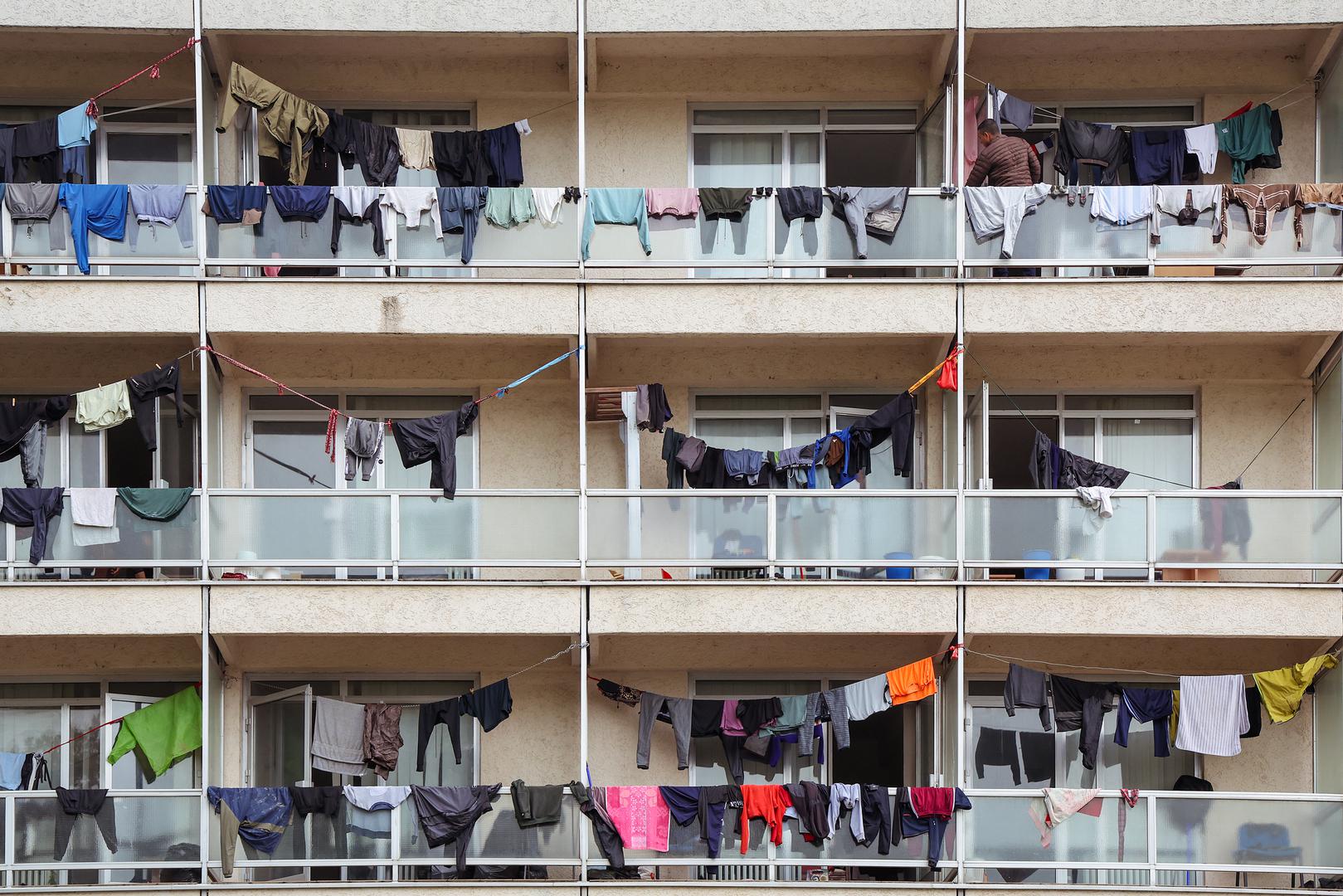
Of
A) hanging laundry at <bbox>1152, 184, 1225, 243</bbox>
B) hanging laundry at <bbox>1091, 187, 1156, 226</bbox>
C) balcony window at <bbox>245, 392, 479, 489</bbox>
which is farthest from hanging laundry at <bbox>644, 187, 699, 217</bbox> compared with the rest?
hanging laundry at <bbox>1152, 184, 1225, 243</bbox>

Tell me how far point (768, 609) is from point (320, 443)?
5315mm

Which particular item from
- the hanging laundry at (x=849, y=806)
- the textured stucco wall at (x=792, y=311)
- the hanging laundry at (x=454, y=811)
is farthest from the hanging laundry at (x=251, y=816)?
the textured stucco wall at (x=792, y=311)

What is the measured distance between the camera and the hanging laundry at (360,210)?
659 inches

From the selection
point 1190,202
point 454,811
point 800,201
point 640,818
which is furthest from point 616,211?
point 454,811

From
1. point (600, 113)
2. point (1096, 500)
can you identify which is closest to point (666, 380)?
point (600, 113)

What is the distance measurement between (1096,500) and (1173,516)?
2.62 ft

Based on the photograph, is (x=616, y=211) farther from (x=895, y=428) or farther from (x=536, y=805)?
(x=536, y=805)

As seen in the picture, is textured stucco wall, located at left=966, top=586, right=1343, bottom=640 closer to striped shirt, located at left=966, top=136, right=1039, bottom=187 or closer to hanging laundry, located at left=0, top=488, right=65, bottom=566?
striped shirt, located at left=966, top=136, right=1039, bottom=187

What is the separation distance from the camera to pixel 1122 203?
1675cm

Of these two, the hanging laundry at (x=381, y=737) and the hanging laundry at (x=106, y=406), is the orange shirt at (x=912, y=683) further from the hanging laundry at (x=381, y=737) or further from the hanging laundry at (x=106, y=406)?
the hanging laundry at (x=106, y=406)

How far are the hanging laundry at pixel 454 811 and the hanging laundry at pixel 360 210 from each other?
5.44m

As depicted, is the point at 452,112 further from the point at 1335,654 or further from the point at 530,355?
the point at 1335,654

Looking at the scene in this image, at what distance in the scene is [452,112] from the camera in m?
18.4

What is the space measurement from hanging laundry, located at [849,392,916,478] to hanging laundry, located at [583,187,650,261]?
283 centimetres
